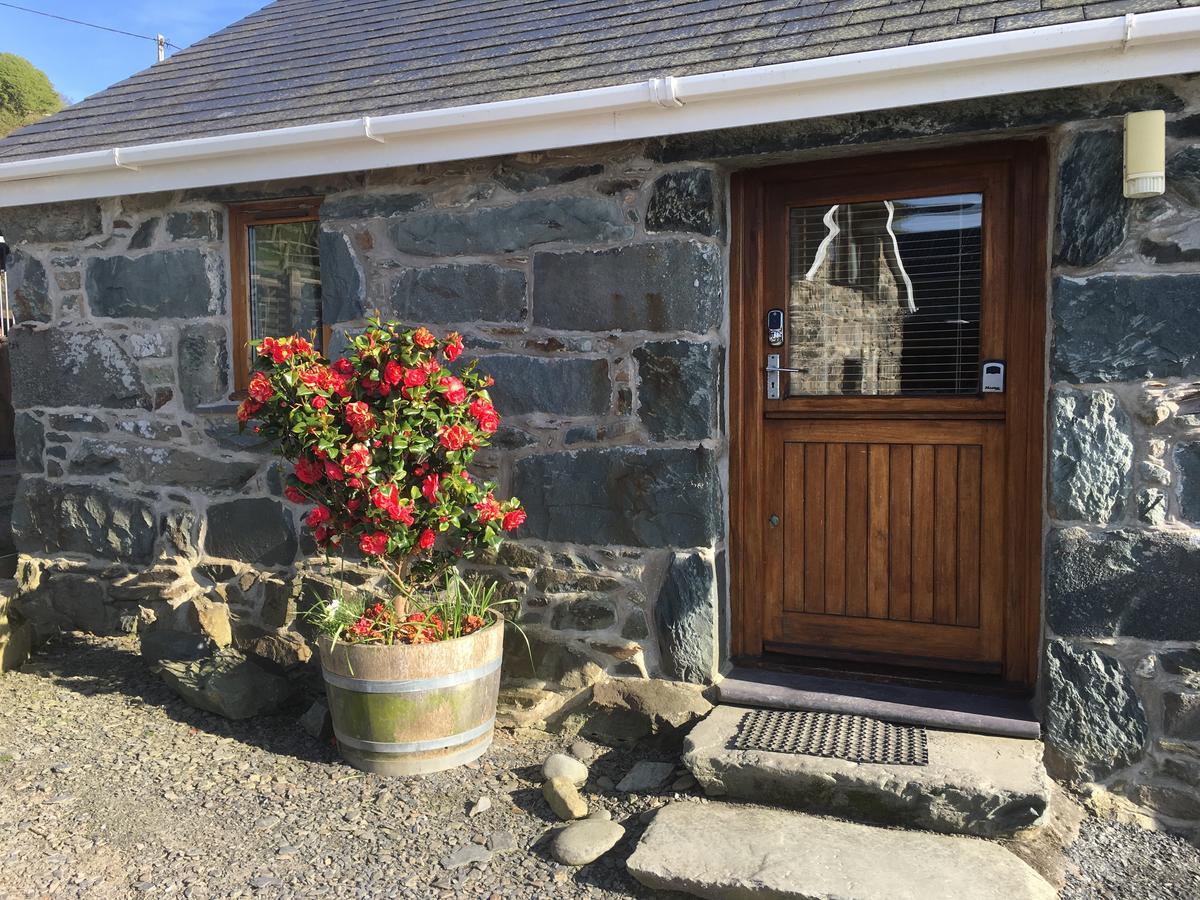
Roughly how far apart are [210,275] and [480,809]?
9.64 ft

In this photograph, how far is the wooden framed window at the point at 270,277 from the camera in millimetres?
4625

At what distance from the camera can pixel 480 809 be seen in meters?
3.25

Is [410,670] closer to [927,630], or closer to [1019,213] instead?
[927,630]

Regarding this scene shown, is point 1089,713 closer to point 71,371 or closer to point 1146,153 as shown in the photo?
point 1146,153

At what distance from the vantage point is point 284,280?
185 inches

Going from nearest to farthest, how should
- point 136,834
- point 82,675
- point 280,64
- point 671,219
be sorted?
point 136,834 < point 671,219 < point 82,675 < point 280,64

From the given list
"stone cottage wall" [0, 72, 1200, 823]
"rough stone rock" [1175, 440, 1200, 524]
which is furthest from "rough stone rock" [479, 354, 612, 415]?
"rough stone rock" [1175, 440, 1200, 524]

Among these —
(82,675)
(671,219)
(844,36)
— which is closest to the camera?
(844,36)

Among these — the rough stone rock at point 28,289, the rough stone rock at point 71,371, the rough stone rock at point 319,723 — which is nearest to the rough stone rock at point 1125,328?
the rough stone rock at point 319,723

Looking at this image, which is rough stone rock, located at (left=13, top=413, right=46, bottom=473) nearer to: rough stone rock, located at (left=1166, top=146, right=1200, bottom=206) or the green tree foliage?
rough stone rock, located at (left=1166, top=146, right=1200, bottom=206)

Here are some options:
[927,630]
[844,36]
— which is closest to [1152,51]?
[844,36]

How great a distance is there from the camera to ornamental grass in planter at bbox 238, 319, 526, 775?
340 cm

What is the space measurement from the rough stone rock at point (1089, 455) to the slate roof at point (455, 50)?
1223 mm

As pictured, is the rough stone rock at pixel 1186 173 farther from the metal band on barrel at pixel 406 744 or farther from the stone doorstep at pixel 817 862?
the metal band on barrel at pixel 406 744
